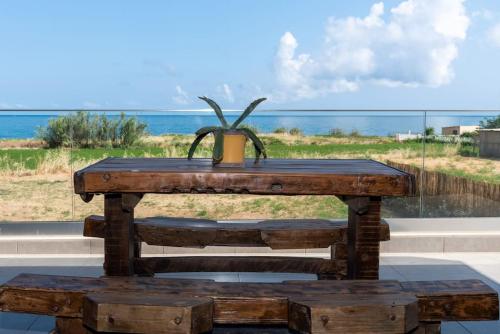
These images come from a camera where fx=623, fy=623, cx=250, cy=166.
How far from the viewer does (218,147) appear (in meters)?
2.58

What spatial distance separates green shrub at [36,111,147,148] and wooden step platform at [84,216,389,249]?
1.55 metres

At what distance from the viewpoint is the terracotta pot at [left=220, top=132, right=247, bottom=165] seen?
2.60m

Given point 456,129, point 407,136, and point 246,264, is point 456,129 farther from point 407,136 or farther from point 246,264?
point 246,264

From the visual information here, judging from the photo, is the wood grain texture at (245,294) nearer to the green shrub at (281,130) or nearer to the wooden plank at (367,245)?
the wooden plank at (367,245)

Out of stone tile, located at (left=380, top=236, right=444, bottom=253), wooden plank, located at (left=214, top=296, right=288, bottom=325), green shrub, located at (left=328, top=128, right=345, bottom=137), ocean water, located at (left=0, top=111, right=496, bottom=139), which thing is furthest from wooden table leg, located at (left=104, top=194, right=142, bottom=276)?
stone tile, located at (left=380, top=236, right=444, bottom=253)

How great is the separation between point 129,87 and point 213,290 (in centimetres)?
830

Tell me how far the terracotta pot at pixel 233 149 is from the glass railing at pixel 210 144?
1.93 m

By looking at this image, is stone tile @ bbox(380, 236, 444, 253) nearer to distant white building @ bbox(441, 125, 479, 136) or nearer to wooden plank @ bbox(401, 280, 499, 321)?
distant white building @ bbox(441, 125, 479, 136)

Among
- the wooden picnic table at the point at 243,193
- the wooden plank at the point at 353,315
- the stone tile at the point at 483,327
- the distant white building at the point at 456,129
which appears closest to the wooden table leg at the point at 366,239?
the wooden picnic table at the point at 243,193

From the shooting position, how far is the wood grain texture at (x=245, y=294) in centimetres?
199

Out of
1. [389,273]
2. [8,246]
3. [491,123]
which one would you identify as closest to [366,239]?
[389,273]

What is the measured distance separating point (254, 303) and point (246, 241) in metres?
1.17

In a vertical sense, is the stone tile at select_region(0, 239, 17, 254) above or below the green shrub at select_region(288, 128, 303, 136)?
below

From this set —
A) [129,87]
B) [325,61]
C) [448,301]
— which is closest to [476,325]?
[448,301]
